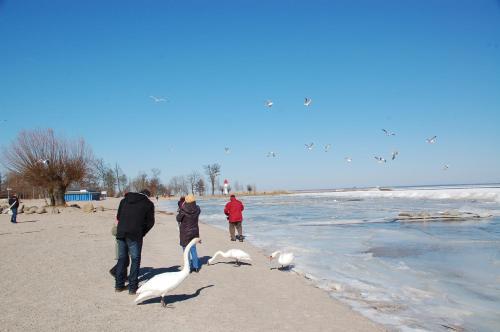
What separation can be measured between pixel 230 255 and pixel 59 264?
13.2ft

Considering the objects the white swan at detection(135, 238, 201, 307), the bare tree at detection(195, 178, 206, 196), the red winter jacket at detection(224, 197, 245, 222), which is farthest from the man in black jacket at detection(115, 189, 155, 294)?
the bare tree at detection(195, 178, 206, 196)

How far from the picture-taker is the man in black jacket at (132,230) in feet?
23.1

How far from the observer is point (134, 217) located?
7.07 m

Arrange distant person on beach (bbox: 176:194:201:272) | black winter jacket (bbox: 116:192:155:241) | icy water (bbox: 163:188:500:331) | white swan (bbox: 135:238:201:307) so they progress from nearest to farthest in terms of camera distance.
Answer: white swan (bbox: 135:238:201:307) < icy water (bbox: 163:188:500:331) < black winter jacket (bbox: 116:192:155:241) < distant person on beach (bbox: 176:194:201:272)

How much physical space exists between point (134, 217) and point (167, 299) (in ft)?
4.88

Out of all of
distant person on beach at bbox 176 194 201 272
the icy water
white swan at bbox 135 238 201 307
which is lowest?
the icy water

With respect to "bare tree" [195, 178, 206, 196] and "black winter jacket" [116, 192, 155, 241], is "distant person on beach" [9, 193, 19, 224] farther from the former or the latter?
"bare tree" [195, 178, 206, 196]

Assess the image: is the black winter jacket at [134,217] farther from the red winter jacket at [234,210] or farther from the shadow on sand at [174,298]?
the red winter jacket at [234,210]

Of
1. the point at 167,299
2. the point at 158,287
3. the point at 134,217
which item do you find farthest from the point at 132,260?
the point at 158,287

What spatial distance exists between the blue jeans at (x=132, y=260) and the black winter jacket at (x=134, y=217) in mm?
130

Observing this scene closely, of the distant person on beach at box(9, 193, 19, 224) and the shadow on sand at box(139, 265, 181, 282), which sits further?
the distant person on beach at box(9, 193, 19, 224)

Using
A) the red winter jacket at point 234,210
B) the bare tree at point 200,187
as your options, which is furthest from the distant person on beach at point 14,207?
the bare tree at point 200,187

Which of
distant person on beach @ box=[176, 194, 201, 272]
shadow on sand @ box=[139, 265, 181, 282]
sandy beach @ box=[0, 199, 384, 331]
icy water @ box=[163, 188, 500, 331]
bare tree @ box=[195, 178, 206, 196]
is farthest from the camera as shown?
bare tree @ box=[195, 178, 206, 196]

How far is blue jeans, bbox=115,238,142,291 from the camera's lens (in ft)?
23.2
